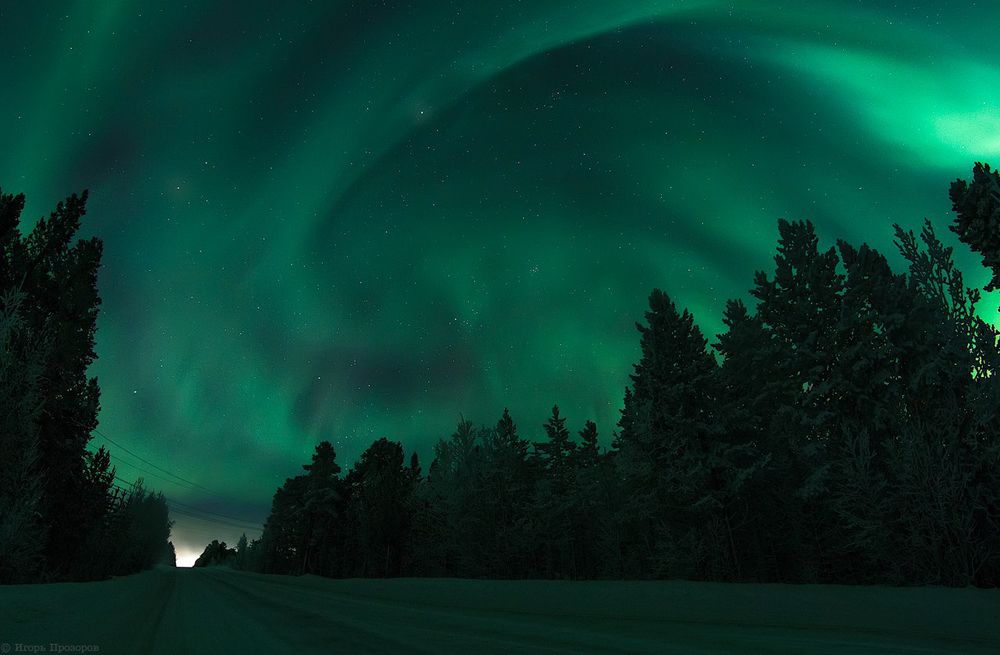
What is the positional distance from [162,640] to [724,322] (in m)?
41.3

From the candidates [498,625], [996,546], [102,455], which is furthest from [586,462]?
[498,625]

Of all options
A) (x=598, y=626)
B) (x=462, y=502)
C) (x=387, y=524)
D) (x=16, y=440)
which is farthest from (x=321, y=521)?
(x=598, y=626)

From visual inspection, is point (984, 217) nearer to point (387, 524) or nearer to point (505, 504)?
point (505, 504)

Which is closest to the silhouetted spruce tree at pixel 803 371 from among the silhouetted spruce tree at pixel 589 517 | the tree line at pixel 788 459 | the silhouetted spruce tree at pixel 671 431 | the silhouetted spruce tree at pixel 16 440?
the tree line at pixel 788 459

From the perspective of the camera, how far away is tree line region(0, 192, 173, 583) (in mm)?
20734

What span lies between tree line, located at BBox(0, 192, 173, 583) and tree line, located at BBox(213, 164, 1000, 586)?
71.6 feet

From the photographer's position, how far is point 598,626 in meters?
8.91

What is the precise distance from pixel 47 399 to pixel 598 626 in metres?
27.0

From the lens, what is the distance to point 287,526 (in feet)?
238

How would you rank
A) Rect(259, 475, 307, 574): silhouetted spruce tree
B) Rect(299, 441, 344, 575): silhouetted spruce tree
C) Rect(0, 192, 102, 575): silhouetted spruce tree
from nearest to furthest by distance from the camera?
1. Rect(0, 192, 102, 575): silhouetted spruce tree
2. Rect(299, 441, 344, 575): silhouetted spruce tree
3. Rect(259, 475, 307, 574): silhouetted spruce tree

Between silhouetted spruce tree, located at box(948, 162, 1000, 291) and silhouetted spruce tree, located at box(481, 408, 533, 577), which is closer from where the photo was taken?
silhouetted spruce tree, located at box(948, 162, 1000, 291)

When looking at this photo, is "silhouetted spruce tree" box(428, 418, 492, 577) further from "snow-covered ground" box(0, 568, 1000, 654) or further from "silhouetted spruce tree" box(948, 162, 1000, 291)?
"silhouetted spruce tree" box(948, 162, 1000, 291)

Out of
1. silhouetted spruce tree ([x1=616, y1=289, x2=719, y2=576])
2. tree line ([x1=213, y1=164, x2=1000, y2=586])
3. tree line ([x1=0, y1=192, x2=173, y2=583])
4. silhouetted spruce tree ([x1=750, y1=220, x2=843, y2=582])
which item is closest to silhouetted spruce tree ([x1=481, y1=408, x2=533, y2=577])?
tree line ([x1=213, y1=164, x2=1000, y2=586])

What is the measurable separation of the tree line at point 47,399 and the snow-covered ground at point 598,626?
41.8ft
